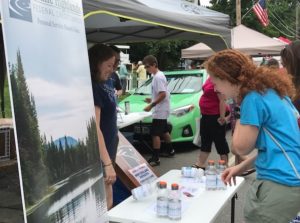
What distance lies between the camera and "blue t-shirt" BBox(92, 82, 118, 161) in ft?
11.0

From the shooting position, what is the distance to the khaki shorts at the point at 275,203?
7.80 feet

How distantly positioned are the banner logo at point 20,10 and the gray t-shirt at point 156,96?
4.91 meters

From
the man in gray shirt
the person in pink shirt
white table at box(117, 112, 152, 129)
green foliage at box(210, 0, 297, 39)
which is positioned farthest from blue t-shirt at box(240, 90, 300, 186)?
green foliage at box(210, 0, 297, 39)

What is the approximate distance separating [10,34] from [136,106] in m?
6.26

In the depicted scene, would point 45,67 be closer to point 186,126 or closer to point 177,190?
point 177,190

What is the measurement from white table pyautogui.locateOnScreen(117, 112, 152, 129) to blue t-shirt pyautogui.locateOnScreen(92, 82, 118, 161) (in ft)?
9.03

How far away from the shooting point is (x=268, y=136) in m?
2.39

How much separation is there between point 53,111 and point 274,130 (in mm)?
1210

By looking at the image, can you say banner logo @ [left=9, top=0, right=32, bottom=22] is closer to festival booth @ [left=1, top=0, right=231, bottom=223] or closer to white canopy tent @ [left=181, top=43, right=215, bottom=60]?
festival booth @ [left=1, top=0, right=231, bottom=223]

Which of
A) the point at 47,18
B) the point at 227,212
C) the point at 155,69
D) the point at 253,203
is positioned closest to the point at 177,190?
the point at 253,203

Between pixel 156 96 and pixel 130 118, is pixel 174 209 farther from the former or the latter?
pixel 156 96

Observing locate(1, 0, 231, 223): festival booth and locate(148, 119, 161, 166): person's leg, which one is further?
locate(148, 119, 161, 166): person's leg

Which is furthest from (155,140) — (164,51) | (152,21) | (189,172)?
(164,51)

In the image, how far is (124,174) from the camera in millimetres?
4324
